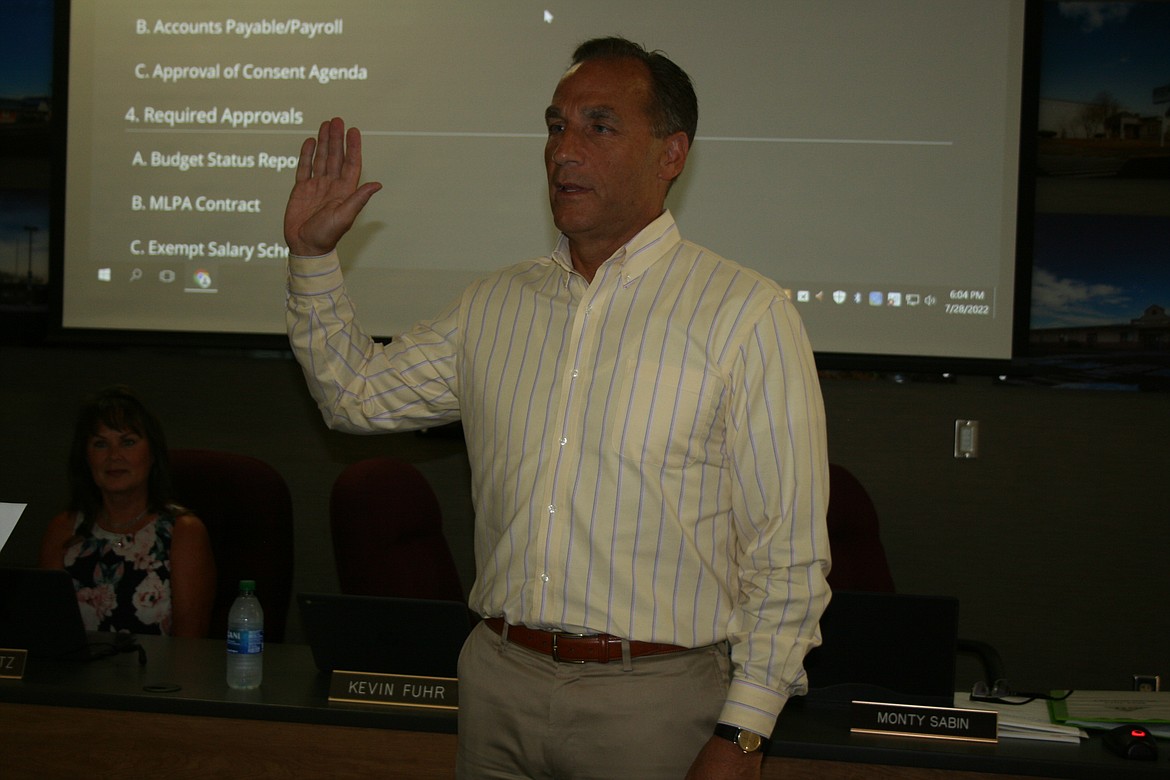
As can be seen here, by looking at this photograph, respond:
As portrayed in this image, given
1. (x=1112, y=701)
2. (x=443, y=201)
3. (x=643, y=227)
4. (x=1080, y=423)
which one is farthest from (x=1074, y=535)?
(x=643, y=227)

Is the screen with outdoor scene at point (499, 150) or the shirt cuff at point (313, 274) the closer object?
the shirt cuff at point (313, 274)

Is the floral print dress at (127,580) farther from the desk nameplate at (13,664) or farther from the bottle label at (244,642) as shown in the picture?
the bottle label at (244,642)

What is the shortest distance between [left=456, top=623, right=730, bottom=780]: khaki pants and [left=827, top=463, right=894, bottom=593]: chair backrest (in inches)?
66.5

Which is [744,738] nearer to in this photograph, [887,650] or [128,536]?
[887,650]

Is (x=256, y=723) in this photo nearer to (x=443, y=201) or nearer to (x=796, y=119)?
(x=443, y=201)

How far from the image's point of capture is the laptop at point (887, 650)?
6.82 ft

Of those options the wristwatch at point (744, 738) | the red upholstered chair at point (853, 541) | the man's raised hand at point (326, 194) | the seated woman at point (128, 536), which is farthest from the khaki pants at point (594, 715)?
the red upholstered chair at point (853, 541)

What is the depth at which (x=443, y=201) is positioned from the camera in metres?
3.81

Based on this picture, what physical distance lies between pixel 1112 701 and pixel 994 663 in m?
0.59

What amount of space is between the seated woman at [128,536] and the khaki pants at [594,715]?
5.08 feet

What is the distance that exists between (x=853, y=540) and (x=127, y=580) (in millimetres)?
1959

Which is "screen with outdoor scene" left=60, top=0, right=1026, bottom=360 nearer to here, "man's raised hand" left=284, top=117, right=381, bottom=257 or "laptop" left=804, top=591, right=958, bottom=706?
"laptop" left=804, top=591, right=958, bottom=706

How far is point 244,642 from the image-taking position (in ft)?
7.30

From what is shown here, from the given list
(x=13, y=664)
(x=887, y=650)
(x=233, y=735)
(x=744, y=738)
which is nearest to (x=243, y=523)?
(x=13, y=664)
